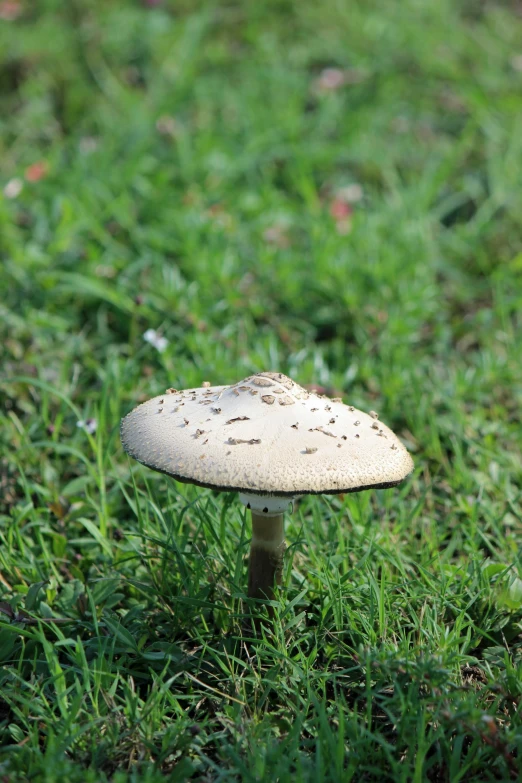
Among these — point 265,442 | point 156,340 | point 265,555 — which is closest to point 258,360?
point 156,340

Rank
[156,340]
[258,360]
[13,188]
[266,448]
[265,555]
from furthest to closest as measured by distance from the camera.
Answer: [13,188]
[258,360]
[156,340]
[265,555]
[266,448]

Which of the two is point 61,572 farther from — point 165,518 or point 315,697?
point 315,697

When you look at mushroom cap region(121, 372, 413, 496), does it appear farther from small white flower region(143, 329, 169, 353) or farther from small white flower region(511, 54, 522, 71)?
small white flower region(511, 54, 522, 71)

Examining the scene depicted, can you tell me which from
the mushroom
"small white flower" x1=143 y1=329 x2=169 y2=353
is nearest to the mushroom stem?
the mushroom

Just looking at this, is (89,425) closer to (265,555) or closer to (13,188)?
(265,555)

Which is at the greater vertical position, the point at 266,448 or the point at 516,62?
the point at 516,62

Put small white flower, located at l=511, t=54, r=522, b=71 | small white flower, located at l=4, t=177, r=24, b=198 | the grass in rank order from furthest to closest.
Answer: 1. small white flower, located at l=511, t=54, r=522, b=71
2. small white flower, located at l=4, t=177, r=24, b=198
3. the grass

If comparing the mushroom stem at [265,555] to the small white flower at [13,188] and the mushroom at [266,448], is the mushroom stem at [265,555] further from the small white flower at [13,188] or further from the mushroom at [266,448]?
the small white flower at [13,188]
